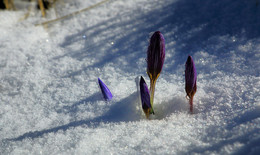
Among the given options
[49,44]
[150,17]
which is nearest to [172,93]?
[150,17]

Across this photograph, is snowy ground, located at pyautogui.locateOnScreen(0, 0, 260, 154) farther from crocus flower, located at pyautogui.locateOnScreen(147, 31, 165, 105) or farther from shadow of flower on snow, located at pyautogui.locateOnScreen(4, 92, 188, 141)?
crocus flower, located at pyautogui.locateOnScreen(147, 31, 165, 105)

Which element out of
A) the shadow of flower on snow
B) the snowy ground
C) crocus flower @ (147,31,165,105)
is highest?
crocus flower @ (147,31,165,105)

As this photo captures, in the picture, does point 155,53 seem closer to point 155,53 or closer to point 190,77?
point 155,53

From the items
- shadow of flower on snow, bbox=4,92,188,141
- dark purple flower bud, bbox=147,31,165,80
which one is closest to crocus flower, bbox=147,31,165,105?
dark purple flower bud, bbox=147,31,165,80

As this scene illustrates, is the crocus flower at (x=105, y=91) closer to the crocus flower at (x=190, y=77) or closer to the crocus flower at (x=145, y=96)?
the crocus flower at (x=145, y=96)

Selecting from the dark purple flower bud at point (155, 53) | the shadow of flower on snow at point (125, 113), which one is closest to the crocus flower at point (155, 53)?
the dark purple flower bud at point (155, 53)

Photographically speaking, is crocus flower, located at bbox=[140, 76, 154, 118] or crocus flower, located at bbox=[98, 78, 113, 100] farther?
crocus flower, located at bbox=[98, 78, 113, 100]

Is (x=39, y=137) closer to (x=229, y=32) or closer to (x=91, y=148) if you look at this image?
(x=91, y=148)
